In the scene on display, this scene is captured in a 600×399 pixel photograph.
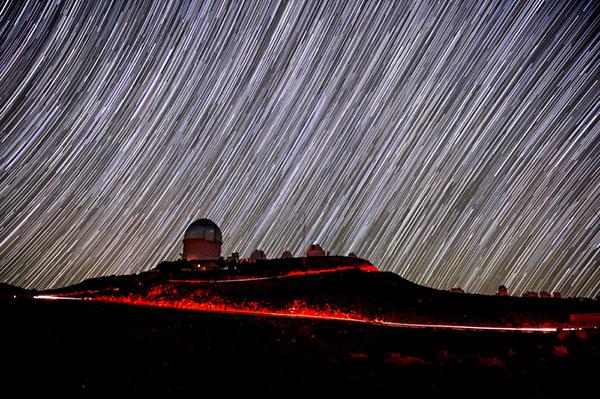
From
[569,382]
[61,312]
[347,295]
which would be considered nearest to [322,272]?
[347,295]

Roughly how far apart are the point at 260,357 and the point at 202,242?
23.9 m

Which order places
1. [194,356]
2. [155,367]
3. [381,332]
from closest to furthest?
[155,367] < [194,356] < [381,332]

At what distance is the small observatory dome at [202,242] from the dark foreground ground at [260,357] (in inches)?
700

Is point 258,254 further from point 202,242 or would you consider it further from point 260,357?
point 260,357

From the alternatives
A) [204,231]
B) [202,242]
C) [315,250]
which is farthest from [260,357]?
[204,231]

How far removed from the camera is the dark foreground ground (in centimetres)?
1049

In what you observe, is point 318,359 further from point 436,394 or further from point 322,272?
point 322,272

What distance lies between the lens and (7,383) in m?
9.65

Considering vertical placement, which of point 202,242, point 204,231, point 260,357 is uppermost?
point 260,357

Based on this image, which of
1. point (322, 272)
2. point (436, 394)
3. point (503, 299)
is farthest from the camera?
point (322, 272)

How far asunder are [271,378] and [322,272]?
54.3 feet

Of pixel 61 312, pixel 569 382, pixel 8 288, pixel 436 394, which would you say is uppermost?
pixel 569 382

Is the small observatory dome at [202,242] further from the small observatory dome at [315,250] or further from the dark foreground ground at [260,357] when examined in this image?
the dark foreground ground at [260,357]

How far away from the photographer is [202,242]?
36094 millimetres
